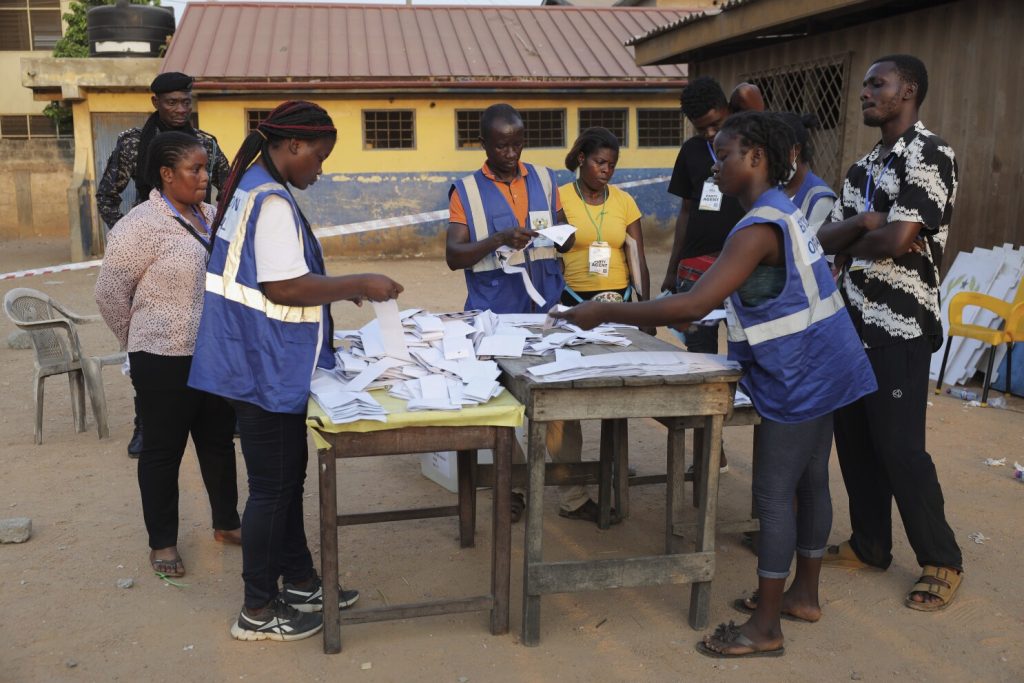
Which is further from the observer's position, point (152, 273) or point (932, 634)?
point (152, 273)

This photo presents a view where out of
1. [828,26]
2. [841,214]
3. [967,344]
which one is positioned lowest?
[967,344]

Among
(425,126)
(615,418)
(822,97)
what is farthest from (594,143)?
(425,126)

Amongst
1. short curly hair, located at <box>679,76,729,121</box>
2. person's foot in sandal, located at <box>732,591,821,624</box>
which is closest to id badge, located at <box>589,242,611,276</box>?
short curly hair, located at <box>679,76,729,121</box>

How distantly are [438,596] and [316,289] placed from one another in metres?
1.50

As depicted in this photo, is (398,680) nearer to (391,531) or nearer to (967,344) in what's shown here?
(391,531)

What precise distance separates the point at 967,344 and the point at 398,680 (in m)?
5.65

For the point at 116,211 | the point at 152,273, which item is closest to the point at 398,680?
the point at 152,273

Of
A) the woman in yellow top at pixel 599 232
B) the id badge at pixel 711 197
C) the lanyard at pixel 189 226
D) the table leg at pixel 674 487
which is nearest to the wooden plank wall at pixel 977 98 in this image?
the id badge at pixel 711 197

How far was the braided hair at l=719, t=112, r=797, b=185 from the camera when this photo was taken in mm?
3076

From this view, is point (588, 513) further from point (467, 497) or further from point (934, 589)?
point (934, 589)

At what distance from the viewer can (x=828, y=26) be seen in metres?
8.88

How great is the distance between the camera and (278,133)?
3.11 metres

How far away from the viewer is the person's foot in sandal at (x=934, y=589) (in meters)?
3.66

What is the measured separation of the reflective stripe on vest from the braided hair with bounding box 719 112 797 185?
186 mm
